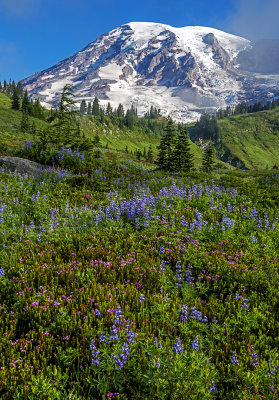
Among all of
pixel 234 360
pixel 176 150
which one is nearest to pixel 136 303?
pixel 234 360

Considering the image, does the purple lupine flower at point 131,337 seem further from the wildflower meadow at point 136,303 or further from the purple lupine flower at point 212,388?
→ the purple lupine flower at point 212,388

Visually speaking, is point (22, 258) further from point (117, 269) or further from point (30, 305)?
point (117, 269)

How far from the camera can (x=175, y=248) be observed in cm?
651

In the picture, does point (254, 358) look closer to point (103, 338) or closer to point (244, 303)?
point (244, 303)

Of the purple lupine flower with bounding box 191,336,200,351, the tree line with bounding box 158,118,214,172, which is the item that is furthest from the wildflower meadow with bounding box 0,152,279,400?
the tree line with bounding box 158,118,214,172

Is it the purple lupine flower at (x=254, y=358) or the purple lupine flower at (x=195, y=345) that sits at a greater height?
the purple lupine flower at (x=195, y=345)

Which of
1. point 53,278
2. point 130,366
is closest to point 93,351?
point 130,366

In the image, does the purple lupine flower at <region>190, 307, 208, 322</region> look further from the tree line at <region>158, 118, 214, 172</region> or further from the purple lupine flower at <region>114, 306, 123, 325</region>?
the tree line at <region>158, 118, 214, 172</region>

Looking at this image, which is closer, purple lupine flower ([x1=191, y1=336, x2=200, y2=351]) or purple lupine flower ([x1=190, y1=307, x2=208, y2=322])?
purple lupine flower ([x1=191, y1=336, x2=200, y2=351])

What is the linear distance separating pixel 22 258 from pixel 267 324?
5.18m

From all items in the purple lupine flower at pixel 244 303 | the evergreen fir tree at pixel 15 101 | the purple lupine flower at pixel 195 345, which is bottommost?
the purple lupine flower at pixel 195 345

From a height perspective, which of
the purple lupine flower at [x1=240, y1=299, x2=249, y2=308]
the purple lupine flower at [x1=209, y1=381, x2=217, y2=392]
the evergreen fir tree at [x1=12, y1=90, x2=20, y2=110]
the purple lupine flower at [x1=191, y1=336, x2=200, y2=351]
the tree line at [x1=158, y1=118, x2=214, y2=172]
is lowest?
the purple lupine flower at [x1=209, y1=381, x2=217, y2=392]

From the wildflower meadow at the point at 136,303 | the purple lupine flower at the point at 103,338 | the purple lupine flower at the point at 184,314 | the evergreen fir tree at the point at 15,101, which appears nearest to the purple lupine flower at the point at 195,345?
the wildflower meadow at the point at 136,303

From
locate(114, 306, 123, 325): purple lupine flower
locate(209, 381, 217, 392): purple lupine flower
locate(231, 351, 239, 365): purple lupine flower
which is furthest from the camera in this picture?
locate(114, 306, 123, 325): purple lupine flower
